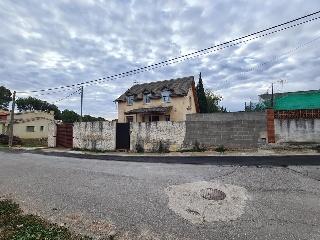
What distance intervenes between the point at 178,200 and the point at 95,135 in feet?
52.9

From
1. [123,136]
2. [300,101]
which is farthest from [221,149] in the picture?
[123,136]

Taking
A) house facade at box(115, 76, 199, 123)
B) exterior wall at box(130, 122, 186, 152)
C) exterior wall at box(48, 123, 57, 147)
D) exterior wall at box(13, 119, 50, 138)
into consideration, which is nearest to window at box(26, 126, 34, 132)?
exterior wall at box(13, 119, 50, 138)

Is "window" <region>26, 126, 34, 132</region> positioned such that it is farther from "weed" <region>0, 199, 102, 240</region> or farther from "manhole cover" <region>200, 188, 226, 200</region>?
"manhole cover" <region>200, 188, 226, 200</region>

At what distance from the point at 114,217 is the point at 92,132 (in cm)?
1686

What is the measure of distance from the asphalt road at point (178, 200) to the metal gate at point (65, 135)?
1327 cm

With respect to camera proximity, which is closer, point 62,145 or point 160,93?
point 62,145

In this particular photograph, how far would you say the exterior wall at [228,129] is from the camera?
15164mm

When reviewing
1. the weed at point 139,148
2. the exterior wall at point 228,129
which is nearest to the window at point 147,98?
the weed at point 139,148

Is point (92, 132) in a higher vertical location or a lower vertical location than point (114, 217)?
higher

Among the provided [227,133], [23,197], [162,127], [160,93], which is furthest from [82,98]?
[23,197]

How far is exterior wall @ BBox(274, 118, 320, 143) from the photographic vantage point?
13.8m

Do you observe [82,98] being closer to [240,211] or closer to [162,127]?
[162,127]

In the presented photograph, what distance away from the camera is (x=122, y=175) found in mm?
9625

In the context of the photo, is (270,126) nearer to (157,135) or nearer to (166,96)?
(157,135)
